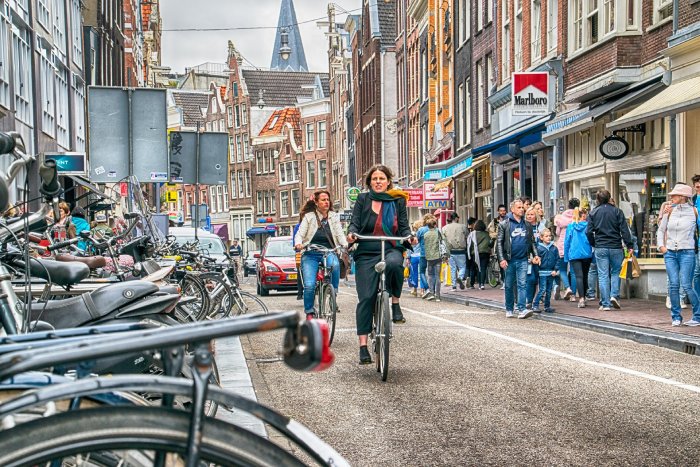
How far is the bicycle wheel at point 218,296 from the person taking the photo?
14.5 metres

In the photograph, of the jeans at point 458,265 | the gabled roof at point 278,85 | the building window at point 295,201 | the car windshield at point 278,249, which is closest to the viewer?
the jeans at point 458,265

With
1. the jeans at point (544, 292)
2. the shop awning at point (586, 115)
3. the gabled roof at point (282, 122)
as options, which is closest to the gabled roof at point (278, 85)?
the gabled roof at point (282, 122)

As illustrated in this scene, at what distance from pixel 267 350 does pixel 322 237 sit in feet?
4.93

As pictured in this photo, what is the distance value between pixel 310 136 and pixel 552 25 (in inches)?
2334

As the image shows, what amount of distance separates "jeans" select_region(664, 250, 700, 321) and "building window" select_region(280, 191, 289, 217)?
7692 centimetres

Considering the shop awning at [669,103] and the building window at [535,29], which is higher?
the building window at [535,29]

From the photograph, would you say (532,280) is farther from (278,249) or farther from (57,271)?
(57,271)

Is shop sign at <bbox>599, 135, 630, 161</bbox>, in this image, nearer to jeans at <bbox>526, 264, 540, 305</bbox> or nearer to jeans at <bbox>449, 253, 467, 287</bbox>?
jeans at <bbox>526, 264, 540, 305</bbox>

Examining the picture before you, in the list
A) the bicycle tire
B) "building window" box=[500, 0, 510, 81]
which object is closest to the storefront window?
"building window" box=[500, 0, 510, 81]

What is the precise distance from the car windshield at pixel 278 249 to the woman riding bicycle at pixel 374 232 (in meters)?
17.8

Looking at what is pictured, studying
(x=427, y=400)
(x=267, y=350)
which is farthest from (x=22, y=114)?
(x=427, y=400)

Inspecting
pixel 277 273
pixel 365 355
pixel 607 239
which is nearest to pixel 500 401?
pixel 365 355

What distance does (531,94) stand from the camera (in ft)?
84.8

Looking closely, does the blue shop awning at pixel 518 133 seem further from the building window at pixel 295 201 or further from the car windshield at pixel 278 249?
the building window at pixel 295 201
